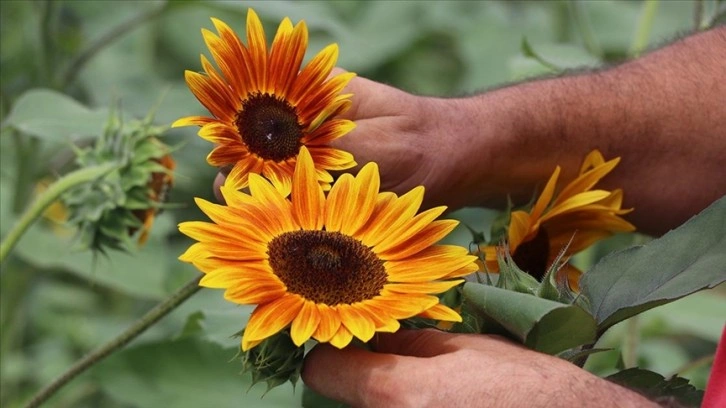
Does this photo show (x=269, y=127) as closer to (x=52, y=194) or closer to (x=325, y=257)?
(x=325, y=257)

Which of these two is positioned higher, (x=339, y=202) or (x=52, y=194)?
(x=339, y=202)

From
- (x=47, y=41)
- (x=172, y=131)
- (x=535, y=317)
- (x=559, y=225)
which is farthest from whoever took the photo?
(x=172, y=131)

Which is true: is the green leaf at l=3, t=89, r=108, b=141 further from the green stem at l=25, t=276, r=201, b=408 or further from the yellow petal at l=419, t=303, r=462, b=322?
the yellow petal at l=419, t=303, r=462, b=322

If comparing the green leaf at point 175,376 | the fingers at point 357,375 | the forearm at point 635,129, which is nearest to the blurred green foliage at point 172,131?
the green leaf at point 175,376

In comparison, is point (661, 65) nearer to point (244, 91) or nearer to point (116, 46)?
point (244, 91)

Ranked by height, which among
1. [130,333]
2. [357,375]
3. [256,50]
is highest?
[256,50]

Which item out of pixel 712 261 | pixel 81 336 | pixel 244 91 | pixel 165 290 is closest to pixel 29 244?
pixel 165 290

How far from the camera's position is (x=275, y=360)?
58 centimetres

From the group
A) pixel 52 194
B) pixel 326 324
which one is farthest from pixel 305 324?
pixel 52 194

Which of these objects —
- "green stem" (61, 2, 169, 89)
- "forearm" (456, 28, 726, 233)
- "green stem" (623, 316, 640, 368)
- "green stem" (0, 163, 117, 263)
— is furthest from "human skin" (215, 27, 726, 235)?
"green stem" (61, 2, 169, 89)

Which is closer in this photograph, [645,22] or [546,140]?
[546,140]

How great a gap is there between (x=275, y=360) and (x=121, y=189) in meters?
0.31

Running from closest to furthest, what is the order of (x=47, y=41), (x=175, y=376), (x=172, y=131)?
(x=175, y=376)
(x=47, y=41)
(x=172, y=131)

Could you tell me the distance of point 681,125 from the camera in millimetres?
934
